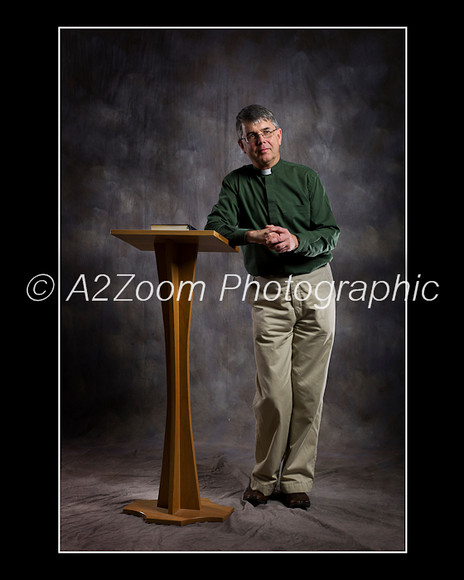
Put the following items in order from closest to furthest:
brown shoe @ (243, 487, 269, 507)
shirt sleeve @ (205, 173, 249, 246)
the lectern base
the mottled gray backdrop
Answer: the lectern base < shirt sleeve @ (205, 173, 249, 246) < brown shoe @ (243, 487, 269, 507) < the mottled gray backdrop

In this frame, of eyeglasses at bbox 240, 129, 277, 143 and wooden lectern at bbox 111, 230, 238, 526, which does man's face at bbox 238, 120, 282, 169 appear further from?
wooden lectern at bbox 111, 230, 238, 526

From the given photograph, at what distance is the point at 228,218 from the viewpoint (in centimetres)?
290

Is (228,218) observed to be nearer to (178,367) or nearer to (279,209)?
(279,209)

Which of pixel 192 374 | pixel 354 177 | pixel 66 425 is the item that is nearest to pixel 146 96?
pixel 354 177

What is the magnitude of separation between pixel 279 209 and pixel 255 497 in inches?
55.1

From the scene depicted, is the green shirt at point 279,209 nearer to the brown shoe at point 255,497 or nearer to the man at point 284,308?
the man at point 284,308

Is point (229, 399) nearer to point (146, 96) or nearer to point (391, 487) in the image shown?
point (391, 487)

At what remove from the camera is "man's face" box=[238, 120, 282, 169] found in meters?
2.83

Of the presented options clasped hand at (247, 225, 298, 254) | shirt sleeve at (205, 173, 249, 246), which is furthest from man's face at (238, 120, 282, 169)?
clasped hand at (247, 225, 298, 254)

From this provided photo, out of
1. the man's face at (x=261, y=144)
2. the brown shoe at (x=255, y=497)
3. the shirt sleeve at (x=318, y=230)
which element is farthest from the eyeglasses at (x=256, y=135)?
the brown shoe at (x=255, y=497)

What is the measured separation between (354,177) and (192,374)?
71.1 inches

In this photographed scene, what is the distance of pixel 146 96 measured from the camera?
169 inches

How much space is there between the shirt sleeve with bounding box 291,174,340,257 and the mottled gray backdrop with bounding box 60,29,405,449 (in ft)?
4.30

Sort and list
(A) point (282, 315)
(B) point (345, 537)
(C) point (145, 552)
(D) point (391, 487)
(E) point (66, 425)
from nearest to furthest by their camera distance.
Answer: (C) point (145, 552)
(B) point (345, 537)
(A) point (282, 315)
(D) point (391, 487)
(E) point (66, 425)
